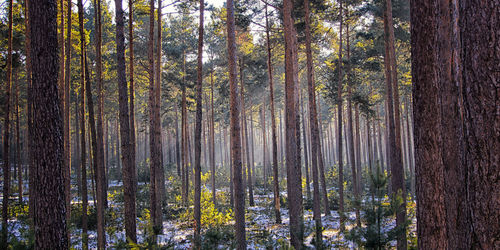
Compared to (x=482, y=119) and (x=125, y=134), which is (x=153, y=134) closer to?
(x=125, y=134)

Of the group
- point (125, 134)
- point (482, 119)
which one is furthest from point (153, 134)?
point (482, 119)

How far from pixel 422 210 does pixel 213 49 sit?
2186 centimetres

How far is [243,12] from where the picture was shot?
14.4 metres

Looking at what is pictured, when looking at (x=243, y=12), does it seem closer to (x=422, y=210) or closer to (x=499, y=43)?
Result: (x=422, y=210)

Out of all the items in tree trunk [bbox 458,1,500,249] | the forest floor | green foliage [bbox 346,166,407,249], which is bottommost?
the forest floor

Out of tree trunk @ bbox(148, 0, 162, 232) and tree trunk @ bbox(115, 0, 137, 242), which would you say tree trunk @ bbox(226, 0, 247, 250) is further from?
tree trunk @ bbox(148, 0, 162, 232)

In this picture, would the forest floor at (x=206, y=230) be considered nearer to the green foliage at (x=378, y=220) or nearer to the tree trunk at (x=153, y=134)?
the tree trunk at (x=153, y=134)

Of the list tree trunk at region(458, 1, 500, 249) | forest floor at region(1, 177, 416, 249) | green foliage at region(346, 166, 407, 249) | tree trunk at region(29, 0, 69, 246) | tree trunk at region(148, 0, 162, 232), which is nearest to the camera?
tree trunk at region(458, 1, 500, 249)

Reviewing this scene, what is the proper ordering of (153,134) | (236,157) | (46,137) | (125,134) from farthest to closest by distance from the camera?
(153,134), (236,157), (125,134), (46,137)

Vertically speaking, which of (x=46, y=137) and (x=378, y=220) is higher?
(x=46, y=137)

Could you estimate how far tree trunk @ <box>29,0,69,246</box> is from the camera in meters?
4.90

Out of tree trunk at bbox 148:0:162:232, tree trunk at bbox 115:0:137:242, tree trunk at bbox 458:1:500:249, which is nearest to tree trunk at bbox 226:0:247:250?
tree trunk at bbox 115:0:137:242

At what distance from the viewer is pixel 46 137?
197 inches

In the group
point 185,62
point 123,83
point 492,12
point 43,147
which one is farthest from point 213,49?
point 492,12
